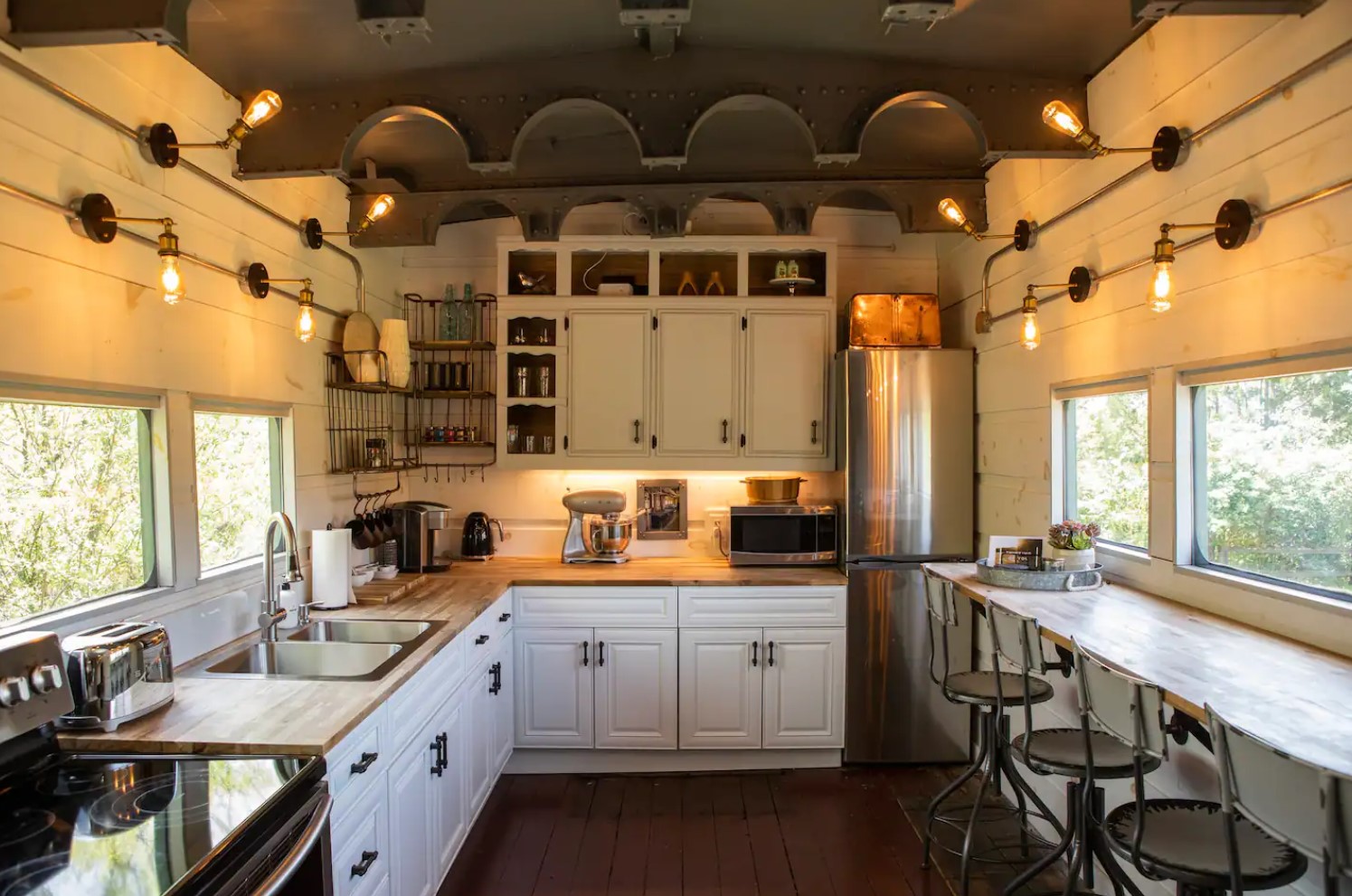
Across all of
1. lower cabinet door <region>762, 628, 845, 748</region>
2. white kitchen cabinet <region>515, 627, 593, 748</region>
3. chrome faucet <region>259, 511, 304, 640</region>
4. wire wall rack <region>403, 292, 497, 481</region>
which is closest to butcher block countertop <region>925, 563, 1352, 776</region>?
lower cabinet door <region>762, 628, 845, 748</region>

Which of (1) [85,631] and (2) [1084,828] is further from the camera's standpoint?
(2) [1084,828]

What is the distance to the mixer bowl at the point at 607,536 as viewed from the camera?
3.84 meters

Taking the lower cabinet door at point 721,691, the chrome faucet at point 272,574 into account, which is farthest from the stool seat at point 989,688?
the chrome faucet at point 272,574

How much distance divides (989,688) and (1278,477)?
1.08 m

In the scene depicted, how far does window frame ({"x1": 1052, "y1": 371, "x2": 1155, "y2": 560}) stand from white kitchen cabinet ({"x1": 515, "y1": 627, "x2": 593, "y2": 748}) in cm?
206

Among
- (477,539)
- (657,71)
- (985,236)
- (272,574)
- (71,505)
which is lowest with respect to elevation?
(477,539)

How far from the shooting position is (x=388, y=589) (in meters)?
3.18

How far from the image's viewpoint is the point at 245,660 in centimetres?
233

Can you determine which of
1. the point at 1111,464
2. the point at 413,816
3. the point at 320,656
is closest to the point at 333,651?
the point at 320,656

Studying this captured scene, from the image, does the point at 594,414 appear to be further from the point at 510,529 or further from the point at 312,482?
the point at 312,482

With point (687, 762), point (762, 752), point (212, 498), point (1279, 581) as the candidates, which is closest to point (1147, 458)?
point (1279, 581)

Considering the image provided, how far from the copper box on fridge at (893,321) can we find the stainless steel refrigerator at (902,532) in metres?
0.13

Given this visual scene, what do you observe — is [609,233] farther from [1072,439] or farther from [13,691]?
[13,691]

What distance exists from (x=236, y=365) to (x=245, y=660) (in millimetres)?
945
